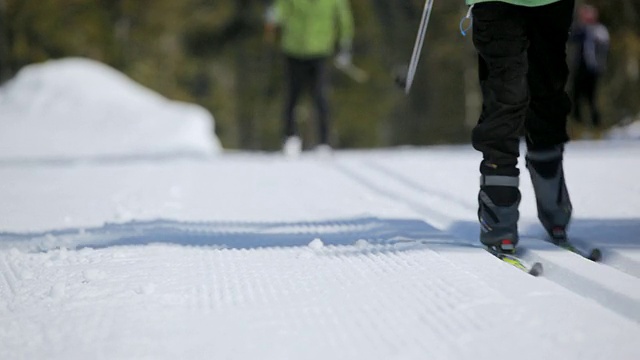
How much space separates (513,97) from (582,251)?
1.93 ft

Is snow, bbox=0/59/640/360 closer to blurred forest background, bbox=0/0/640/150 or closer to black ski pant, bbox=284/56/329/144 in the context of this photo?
black ski pant, bbox=284/56/329/144

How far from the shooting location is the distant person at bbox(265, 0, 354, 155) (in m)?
7.52

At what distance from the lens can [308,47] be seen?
24.6ft

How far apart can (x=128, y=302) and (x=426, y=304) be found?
738 mm

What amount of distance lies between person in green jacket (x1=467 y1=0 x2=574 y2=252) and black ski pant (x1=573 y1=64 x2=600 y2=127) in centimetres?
979

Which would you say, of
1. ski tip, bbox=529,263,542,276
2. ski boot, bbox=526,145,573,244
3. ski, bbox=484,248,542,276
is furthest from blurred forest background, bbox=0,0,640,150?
ski tip, bbox=529,263,542,276

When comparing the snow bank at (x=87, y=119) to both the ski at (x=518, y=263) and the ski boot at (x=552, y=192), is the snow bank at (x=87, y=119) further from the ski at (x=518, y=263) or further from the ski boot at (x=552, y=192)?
the ski at (x=518, y=263)

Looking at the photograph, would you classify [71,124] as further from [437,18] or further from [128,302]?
[437,18]

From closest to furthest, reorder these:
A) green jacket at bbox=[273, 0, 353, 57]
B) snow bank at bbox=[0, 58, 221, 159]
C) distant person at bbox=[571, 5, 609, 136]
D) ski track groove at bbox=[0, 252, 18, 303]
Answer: ski track groove at bbox=[0, 252, 18, 303] < green jacket at bbox=[273, 0, 353, 57] < snow bank at bbox=[0, 58, 221, 159] < distant person at bbox=[571, 5, 609, 136]

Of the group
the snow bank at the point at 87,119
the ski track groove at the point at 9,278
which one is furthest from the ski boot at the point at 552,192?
the snow bank at the point at 87,119

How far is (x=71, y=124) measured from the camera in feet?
37.6

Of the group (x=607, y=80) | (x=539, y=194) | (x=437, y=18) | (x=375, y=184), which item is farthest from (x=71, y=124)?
(x=437, y=18)

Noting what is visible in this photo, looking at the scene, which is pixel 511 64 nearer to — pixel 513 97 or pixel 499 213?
pixel 513 97

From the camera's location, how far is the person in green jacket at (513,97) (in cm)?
276
